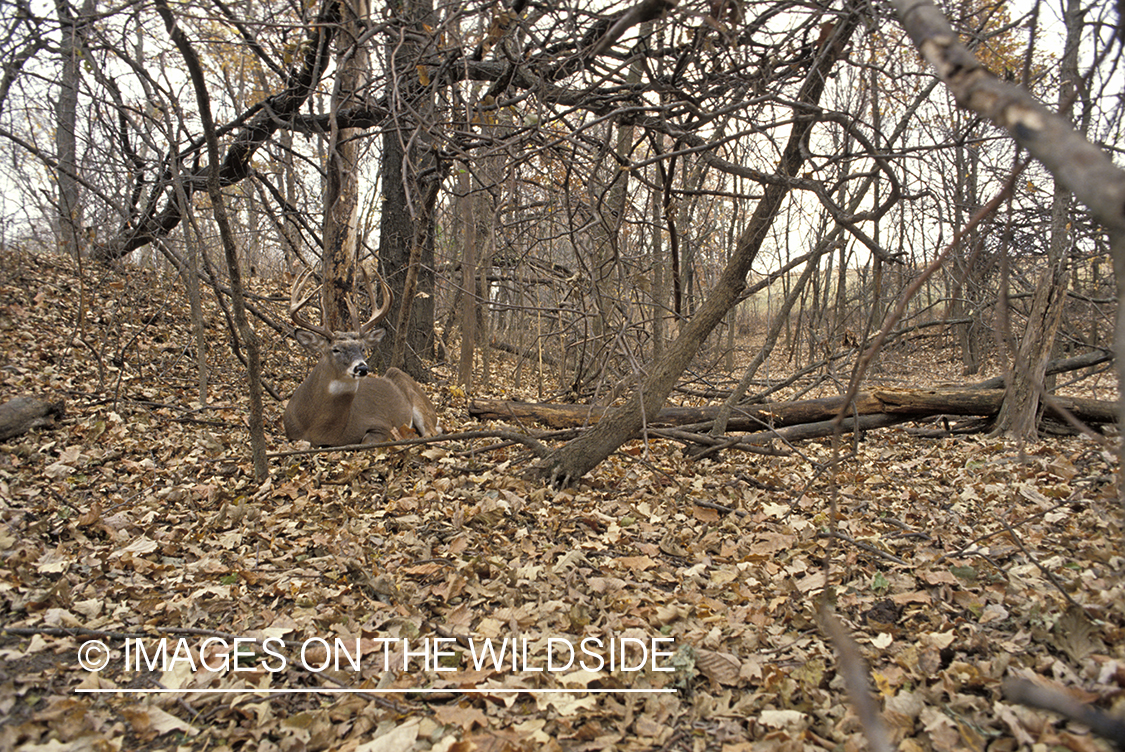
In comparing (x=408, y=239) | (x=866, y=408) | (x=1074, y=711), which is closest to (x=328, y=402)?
(x=408, y=239)

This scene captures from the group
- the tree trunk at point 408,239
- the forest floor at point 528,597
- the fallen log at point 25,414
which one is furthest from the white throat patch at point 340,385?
the fallen log at point 25,414

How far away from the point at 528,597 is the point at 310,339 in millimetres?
A: 4235

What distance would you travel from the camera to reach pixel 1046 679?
2.46 meters

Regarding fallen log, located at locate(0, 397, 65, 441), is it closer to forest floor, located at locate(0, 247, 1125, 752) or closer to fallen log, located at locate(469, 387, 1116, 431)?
forest floor, located at locate(0, 247, 1125, 752)

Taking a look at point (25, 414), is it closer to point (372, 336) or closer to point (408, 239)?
point (372, 336)

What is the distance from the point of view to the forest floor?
2523 mm

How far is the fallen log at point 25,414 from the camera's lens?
5.36 meters

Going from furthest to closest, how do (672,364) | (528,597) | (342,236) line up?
(342,236), (672,364), (528,597)

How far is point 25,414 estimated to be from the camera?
554 centimetres

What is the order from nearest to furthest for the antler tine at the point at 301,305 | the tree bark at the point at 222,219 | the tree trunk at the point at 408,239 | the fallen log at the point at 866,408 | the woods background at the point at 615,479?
the woods background at the point at 615,479, the tree bark at the point at 222,219, the tree trunk at the point at 408,239, the antler tine at the point at 301,305, the fallen log at the point at 866,408

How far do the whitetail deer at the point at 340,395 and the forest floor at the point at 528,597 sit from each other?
0.62 m

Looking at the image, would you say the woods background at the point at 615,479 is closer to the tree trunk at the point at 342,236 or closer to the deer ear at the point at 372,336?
the tree trunk at the point at 342,236

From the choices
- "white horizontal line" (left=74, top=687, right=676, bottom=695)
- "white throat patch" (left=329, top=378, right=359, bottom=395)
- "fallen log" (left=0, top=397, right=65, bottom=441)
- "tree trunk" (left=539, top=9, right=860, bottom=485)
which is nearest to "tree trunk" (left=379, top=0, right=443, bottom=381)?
"white throat patch" (left=329, top=378, right=359, bottom=395)

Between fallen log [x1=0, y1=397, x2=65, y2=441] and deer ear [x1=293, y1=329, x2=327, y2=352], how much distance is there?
2.02 meters
